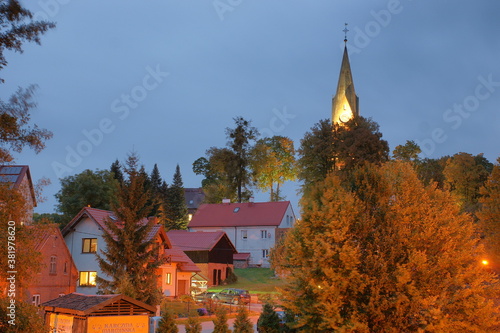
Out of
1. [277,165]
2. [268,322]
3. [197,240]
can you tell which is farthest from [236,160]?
[268,322]

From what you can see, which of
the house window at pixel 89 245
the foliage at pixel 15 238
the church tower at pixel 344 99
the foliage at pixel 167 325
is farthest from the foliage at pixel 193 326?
the church tower at pixel 344 99

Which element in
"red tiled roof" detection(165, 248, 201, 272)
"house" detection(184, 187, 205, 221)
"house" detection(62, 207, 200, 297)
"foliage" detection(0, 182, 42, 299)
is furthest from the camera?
"house" detection(184, 187, 205, 221)

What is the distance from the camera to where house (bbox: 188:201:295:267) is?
67688 mm

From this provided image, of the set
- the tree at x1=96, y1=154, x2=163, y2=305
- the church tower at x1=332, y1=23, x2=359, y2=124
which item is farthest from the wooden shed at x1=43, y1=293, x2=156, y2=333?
the church tower at x1=332, y1=23, x2=359, y2=124

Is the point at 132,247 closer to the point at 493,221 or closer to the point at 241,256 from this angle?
the point at 493,221

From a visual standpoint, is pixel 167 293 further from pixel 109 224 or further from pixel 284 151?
pixel 284 151

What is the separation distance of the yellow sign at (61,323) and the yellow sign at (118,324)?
35.3 inches

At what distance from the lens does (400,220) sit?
18375 mm

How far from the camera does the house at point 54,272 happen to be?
112 feet

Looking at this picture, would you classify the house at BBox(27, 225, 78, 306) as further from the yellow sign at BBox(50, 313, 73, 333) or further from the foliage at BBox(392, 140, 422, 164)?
the foliage at BBox(392, 140, 422, 164)

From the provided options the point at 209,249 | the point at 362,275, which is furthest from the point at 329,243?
the point at 209,249

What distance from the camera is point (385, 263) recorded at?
1745cm

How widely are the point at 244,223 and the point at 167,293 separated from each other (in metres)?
27.0

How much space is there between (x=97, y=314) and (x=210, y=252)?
40588 millimetres
